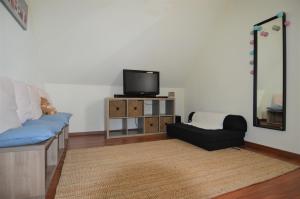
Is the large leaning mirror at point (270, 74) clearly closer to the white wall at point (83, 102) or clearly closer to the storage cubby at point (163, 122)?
the storage cubby at point (163, 122)

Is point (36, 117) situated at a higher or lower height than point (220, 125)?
higher

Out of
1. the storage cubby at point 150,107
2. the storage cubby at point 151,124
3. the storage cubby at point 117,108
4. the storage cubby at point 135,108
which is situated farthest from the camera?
the storage cubby at point 150,107

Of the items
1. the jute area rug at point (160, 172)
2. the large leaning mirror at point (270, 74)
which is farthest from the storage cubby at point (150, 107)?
the large leaning mirror at point (270, 74)

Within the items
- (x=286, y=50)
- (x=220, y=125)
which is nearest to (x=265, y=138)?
(x=220, y=125)

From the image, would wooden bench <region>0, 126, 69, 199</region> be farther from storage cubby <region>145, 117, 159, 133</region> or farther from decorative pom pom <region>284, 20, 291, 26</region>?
decorative pom pom <region>284, 20, 291, 26</region>

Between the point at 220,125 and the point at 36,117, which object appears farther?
the point at 220,125

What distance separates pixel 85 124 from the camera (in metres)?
3.59

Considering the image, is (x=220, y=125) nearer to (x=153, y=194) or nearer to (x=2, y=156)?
(x=153, y=194)

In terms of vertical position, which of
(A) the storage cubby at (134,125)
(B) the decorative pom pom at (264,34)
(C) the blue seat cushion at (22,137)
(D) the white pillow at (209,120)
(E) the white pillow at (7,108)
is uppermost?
(B) the decorative pom pom at (264,34)

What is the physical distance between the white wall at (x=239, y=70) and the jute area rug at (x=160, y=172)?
456mm

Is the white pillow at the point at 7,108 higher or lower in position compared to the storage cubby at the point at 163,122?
higher

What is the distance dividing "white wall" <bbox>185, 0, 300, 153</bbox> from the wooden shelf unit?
0.79 m

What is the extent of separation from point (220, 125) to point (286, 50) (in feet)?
4.47

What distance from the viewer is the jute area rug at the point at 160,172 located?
54.9 inches
